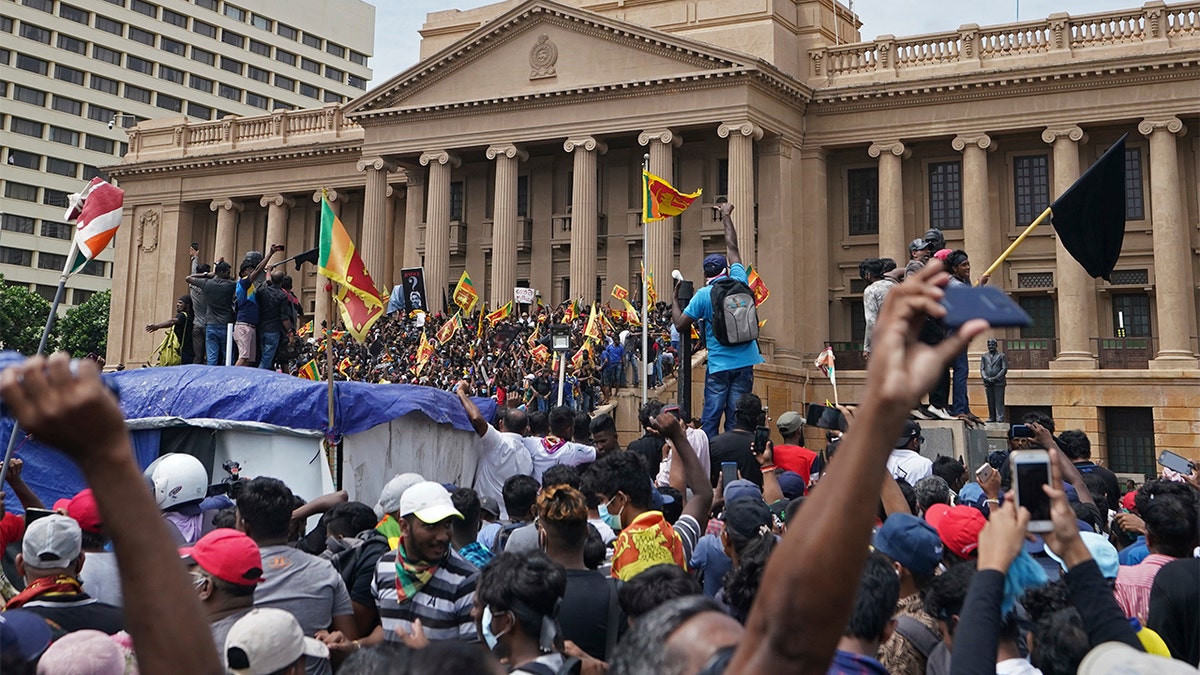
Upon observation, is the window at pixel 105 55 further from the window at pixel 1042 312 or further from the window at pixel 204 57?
the window at pixel 1042 312

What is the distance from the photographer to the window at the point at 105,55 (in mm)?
78625

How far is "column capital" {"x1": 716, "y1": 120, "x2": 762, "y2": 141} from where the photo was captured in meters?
35.4

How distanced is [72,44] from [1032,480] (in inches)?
3405

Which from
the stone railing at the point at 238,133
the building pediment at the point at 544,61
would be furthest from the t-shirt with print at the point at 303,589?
the stone railing at the point at 238,133

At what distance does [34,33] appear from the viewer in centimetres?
7550

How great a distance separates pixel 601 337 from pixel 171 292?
29.2 meters

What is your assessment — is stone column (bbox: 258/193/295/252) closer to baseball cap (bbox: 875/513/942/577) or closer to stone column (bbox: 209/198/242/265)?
stone column (bbox: 209/198/242/265)

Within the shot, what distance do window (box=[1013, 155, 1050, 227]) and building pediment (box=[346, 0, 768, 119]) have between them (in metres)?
9.85

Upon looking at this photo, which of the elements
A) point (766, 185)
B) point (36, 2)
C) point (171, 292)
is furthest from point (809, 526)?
point (36, 2)

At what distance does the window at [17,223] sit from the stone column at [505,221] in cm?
4958

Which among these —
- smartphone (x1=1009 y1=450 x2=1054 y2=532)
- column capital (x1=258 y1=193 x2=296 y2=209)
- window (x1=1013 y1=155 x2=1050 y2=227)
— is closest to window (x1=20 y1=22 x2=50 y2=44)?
column capital (x1=258 y1=193 x2=296 y2=209)

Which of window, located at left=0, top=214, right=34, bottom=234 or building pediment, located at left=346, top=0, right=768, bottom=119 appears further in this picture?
window, located at left=0, top=214, right=34, bottom=234

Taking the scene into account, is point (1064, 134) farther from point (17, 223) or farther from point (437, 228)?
point (17, 223)

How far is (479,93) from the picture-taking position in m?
39.8
